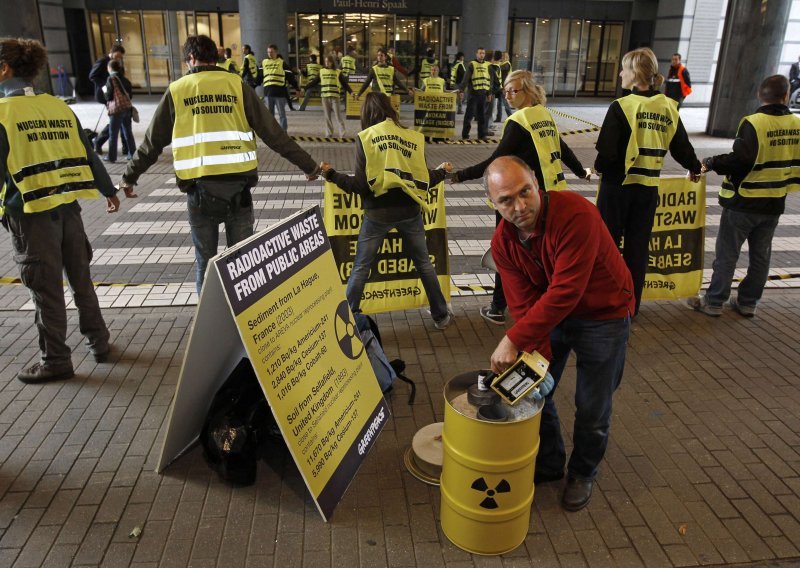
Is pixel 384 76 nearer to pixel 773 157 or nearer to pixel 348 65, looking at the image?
pixel 348 65

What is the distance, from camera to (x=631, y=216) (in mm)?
5512

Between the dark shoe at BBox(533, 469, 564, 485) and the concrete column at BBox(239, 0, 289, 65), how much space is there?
64.7 feet

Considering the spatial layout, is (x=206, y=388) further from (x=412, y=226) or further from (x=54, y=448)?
(x=412, y=226)

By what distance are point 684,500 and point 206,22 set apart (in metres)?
26.8

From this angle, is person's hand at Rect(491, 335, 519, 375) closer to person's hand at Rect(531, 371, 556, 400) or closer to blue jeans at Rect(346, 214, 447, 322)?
person's hand at Rect(531, 371, 556, 400)

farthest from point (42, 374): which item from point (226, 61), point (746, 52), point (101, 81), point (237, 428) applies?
point (746, 52)

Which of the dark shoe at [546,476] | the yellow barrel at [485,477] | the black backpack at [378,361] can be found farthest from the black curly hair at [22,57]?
the dark shoe at [546,476]

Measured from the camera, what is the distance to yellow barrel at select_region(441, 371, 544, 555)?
294 centimetres

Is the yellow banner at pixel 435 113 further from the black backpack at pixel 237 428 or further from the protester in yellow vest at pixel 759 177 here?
the black backpack at pixel 237 428

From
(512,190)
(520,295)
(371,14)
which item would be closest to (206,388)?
(520,295)

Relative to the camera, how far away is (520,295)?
3.27 m

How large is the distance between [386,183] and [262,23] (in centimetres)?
1821

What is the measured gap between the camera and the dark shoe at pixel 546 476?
12.1 ft

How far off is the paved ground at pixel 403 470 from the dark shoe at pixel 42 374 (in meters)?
0.08
